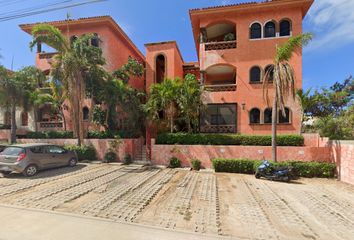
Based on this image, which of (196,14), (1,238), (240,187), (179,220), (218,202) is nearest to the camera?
(1,238)

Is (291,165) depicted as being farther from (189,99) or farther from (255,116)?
(189,99)

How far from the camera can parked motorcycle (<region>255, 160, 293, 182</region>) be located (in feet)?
34.4

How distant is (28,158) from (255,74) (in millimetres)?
16220

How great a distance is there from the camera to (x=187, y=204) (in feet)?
22.0

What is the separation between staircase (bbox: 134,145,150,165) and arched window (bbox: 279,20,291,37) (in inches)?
576

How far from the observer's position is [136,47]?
24828 mm

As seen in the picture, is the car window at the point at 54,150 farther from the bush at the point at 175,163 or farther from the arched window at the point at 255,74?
the arched window at the point at 255,74

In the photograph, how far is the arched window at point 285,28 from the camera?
16164 millimetres

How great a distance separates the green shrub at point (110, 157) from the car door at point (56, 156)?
282 centimetres

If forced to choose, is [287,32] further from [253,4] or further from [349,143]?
[349,143]

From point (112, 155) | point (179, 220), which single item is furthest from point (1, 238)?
point (112, 155)

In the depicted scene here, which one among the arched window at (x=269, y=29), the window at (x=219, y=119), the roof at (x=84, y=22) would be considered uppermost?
the roof at (x=84, y=22)

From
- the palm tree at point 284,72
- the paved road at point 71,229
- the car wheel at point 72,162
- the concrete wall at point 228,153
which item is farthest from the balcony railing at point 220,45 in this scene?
the paved road at point 71,229

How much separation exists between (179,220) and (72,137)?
14.1m
